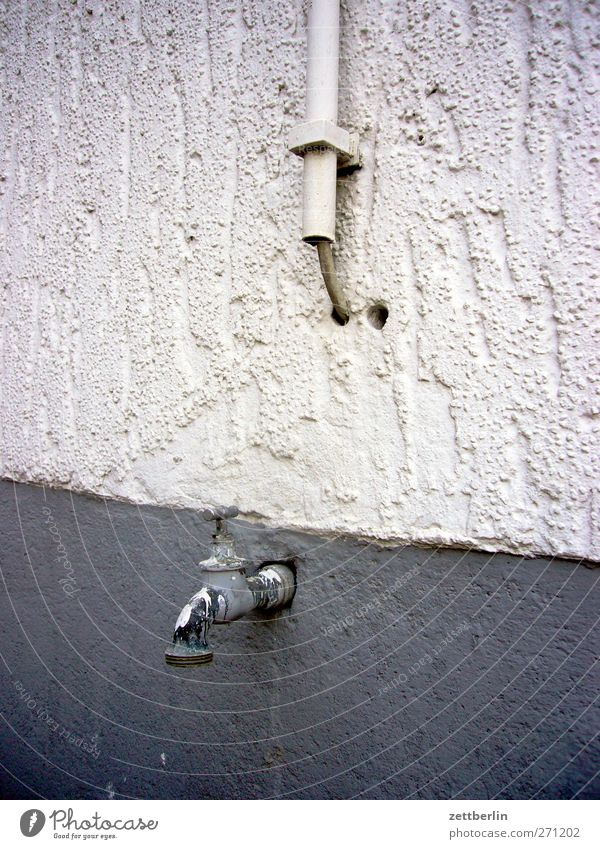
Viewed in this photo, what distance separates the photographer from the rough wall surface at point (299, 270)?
101cm

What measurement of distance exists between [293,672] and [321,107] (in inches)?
36.1

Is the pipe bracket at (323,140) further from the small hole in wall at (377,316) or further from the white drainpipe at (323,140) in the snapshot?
the small hole in wall at (377,316)

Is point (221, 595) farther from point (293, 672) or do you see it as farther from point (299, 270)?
point (299, 270)

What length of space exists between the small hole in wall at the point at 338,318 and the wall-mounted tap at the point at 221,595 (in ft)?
1.14

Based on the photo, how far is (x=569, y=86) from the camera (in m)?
0.99

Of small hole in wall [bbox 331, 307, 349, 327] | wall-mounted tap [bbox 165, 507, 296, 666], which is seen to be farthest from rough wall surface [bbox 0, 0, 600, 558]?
wall-mounted tap [bbox 165, 507, 296, 666]

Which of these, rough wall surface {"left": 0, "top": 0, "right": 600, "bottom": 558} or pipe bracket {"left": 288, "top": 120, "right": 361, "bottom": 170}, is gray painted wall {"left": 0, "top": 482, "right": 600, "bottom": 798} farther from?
pipe bracket {"left": 288, "top": 120, "right": 361, "bottom": 170}

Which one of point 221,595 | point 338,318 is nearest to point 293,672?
point 221,595

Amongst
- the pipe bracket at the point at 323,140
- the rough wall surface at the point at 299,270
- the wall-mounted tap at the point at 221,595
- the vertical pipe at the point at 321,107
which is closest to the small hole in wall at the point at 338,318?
the rough wall surface at the point at 299,270

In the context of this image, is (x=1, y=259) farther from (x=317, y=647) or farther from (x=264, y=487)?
Result: (x=317, y=647)

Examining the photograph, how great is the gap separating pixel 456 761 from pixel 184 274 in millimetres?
956

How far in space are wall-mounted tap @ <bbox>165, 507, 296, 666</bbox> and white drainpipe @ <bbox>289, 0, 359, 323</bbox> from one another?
1.41ft

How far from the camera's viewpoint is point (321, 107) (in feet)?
3.75

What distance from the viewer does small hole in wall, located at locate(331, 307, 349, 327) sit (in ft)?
3.97
